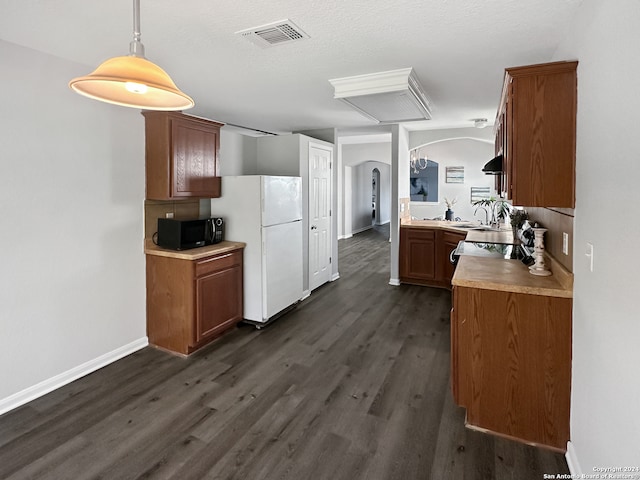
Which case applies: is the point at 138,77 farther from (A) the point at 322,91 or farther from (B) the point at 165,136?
(A) the point at 322,91

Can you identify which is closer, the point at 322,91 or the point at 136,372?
the point at 136,372

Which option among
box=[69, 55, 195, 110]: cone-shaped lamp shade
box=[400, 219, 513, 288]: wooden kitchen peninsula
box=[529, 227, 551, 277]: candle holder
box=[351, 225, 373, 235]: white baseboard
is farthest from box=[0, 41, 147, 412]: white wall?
box=[351, 225, 373, 235]: white baseboard

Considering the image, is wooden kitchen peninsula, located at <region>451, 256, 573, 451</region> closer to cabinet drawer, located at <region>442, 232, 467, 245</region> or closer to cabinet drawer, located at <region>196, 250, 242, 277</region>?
cabinet drawer, located at <region>196, 250, 242, 277</region>

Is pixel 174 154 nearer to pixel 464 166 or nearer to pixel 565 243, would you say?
pixel 565 243

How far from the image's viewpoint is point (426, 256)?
552 cm

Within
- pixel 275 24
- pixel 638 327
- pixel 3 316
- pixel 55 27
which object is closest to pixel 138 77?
pixel 275 24

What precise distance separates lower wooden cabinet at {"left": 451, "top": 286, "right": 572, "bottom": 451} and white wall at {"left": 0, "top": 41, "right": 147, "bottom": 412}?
112 inches

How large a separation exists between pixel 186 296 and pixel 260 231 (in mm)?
1006

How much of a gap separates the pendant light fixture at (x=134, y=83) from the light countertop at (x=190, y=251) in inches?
69.7

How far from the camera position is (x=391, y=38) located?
235cm

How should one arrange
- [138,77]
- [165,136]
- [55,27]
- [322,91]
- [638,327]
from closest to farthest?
[638,327], [138,77], [55,27], [165,136], [322,91]

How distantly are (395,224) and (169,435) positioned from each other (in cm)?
424

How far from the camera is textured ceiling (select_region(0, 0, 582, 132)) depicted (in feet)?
6.44

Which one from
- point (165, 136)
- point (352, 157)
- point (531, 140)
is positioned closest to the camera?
point (531, 140)
